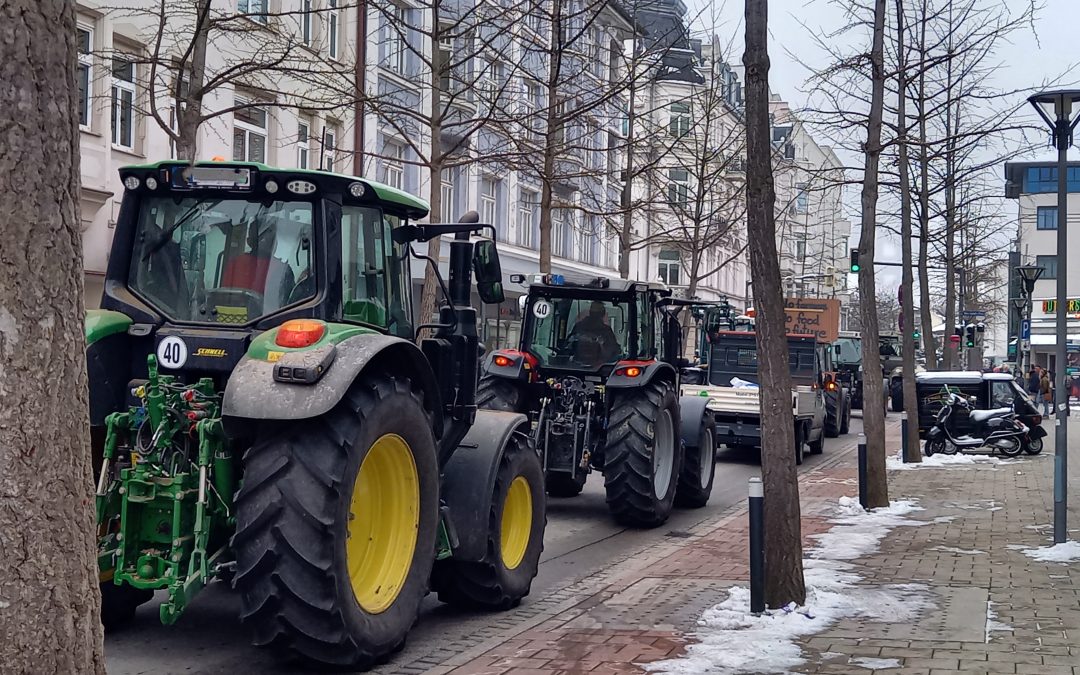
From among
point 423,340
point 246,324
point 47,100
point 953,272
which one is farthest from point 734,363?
point 47,100

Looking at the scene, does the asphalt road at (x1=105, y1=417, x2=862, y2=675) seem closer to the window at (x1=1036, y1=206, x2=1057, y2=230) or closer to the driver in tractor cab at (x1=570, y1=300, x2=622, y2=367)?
the driver in tractor cab at (x1=570, y1=300, x2=622, y2=367)

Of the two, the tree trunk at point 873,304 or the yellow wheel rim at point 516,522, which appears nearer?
the yellow wheel rim at point 516,522

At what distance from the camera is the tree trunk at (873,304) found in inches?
550

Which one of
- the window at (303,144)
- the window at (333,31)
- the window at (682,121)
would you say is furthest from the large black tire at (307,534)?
the window at (682,121)

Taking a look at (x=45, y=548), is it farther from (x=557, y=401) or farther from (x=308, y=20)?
(x=308, y=20)

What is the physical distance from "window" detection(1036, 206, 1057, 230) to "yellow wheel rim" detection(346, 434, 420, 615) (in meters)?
74.0

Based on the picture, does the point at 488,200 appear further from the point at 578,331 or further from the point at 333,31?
the point at 578,331

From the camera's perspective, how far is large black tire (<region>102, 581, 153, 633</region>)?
7270 millimetres

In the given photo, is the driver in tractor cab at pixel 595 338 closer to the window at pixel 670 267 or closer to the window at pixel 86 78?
the window at pixel 86 78

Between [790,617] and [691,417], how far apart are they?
22.4 feet

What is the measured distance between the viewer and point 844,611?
27.0 feet

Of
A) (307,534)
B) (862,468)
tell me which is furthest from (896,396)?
(307,534)

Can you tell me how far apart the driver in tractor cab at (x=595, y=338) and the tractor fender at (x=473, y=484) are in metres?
5.41

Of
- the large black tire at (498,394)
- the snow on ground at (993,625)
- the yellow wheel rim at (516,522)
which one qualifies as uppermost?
the large black tire at (498,394)
